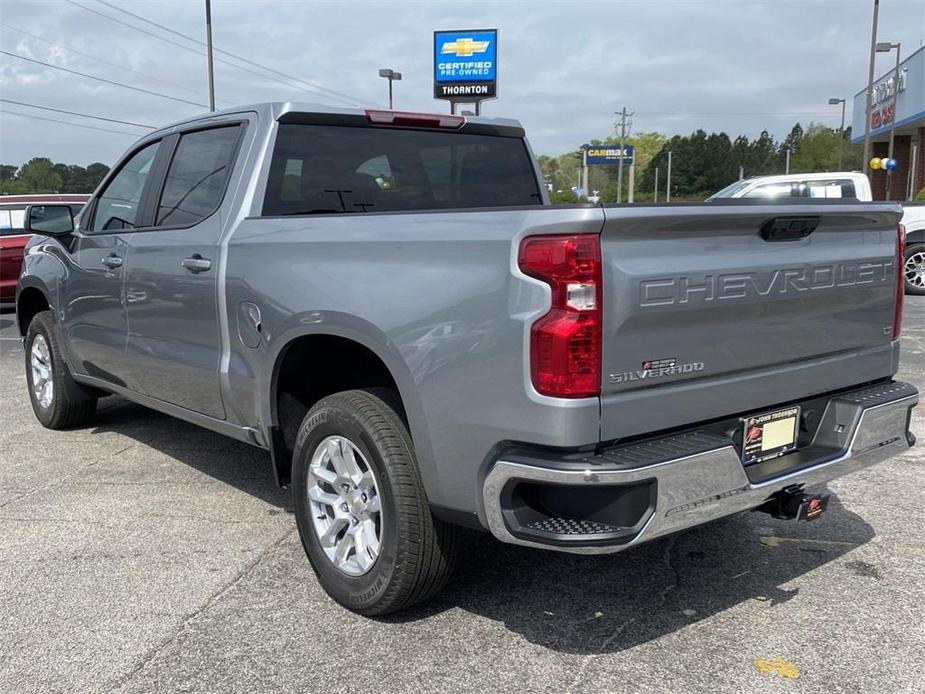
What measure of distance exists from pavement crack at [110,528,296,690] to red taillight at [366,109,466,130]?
2099 millimetres

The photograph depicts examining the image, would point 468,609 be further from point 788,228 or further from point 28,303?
point 28,303

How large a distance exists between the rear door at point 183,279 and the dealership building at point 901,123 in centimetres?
3166

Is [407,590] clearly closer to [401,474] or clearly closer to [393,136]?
[401,474]

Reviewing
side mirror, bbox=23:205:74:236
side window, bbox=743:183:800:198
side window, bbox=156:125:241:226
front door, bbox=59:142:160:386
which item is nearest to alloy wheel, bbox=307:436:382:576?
side window, bbox=156:125:241:226

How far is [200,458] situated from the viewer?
557 centimetres

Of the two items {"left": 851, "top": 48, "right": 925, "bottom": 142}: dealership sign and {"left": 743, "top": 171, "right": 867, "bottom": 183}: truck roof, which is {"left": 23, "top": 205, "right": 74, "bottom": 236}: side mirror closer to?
{"left": 743, "top": 171, "right": 867, "bottom": 183}: truck roof

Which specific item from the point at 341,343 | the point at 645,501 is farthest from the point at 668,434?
the point at 341,343

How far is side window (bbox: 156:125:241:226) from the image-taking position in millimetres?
4277

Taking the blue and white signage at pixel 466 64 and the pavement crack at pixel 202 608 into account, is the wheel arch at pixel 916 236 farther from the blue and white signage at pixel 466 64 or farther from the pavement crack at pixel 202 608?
the blue and white signage at pixel 466 64

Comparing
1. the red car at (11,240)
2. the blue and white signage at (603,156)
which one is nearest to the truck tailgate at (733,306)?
the red car at (11,240)

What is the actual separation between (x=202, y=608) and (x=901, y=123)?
116ft

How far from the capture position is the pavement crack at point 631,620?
9.70 ft

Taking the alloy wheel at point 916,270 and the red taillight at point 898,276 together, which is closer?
the red taillight at point 898,276

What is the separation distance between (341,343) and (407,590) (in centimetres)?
101
